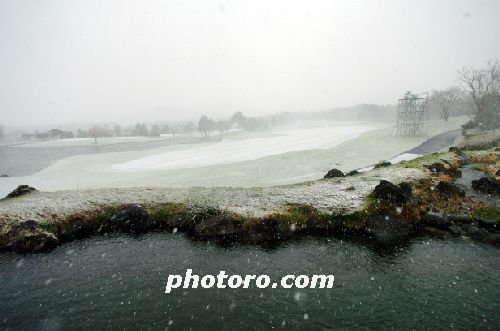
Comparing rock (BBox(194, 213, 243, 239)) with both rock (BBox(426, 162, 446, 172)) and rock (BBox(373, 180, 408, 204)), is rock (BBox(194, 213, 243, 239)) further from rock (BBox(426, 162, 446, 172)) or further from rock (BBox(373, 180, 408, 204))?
rock (BBox(426, 162, 446, 172))

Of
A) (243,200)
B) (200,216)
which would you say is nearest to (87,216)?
(200,216)

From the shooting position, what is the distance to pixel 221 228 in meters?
24.9

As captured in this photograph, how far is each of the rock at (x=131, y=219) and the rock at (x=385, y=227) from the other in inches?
793

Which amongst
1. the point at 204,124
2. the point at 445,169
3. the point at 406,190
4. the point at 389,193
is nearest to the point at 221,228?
the point at 389,193

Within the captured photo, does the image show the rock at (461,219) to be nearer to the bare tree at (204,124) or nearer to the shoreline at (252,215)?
the shoreline at (252,215)

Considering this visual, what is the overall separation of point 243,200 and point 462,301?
19.6m

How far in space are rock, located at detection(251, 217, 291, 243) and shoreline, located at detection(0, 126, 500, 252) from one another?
0.08m

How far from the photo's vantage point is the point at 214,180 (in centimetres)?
4872

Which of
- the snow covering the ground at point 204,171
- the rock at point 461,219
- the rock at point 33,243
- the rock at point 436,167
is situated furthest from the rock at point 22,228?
the rock at point 436,167

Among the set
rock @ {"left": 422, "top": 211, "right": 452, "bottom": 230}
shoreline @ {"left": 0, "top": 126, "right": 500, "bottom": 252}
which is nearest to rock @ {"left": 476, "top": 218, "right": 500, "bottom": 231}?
shoreline @ {"left": 0, "top": 126, "right": 500, "bottom": 252}

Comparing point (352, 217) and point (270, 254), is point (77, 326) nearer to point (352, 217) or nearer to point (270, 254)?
point (270, 254)

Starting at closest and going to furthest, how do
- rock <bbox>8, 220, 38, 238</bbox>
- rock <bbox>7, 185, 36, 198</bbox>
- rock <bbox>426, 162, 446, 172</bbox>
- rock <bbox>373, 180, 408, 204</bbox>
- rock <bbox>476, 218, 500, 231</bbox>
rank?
rock <bbox>8, 220, 38, 238</bbox>, rock <bbox>476, 218, 500, 231</bbox>, rock <bbox>373, 180, 408, 204</bbox>, rock <bbox>7, 185, 36, 198</bbox>, rock <bbox>426, 162, 446, 172</bbox>

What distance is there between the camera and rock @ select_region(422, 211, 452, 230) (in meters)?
25.0

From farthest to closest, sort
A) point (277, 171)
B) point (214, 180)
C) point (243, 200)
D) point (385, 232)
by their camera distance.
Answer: point (277, 171)
point (214, 180)
point (243, 200)
point (385, 232)
